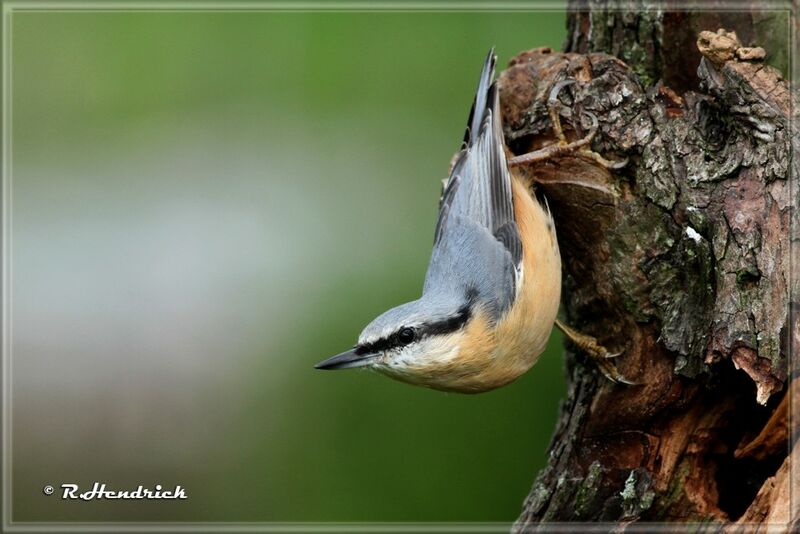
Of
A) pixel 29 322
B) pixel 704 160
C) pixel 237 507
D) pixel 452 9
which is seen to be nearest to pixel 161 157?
pixel 29 322

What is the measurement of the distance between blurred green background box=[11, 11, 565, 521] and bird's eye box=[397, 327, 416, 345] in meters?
1.29

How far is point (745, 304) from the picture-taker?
2615mm

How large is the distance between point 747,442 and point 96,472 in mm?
2930

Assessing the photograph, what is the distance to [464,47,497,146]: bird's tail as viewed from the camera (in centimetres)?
324

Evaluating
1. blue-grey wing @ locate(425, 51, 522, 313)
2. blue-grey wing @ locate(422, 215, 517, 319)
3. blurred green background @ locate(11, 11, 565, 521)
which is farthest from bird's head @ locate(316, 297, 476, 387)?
blurred green background @ locate(11, 11, 565, 521)

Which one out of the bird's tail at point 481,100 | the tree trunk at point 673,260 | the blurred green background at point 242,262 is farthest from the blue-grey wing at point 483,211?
the blurred green background at point 242,262

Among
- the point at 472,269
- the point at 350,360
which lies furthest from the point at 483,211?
the point at 350,360

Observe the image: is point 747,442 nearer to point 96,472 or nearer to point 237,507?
point 237,507

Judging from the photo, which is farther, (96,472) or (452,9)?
(452,9)

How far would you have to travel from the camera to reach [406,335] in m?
2.74

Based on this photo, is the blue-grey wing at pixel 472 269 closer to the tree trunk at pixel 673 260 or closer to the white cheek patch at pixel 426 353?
the white cheek patch at pixel 426 353

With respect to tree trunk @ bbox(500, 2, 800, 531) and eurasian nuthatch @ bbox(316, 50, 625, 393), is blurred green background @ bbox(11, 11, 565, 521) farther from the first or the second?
eurasian nuthatch @ bbox(316, 50, 625, 393)

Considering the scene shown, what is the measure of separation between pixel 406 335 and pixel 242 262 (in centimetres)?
262

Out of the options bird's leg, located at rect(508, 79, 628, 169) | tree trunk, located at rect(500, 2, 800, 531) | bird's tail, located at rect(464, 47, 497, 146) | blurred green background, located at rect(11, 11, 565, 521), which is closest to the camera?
tree trunk, located at rect(500, 2, 800, 531)
